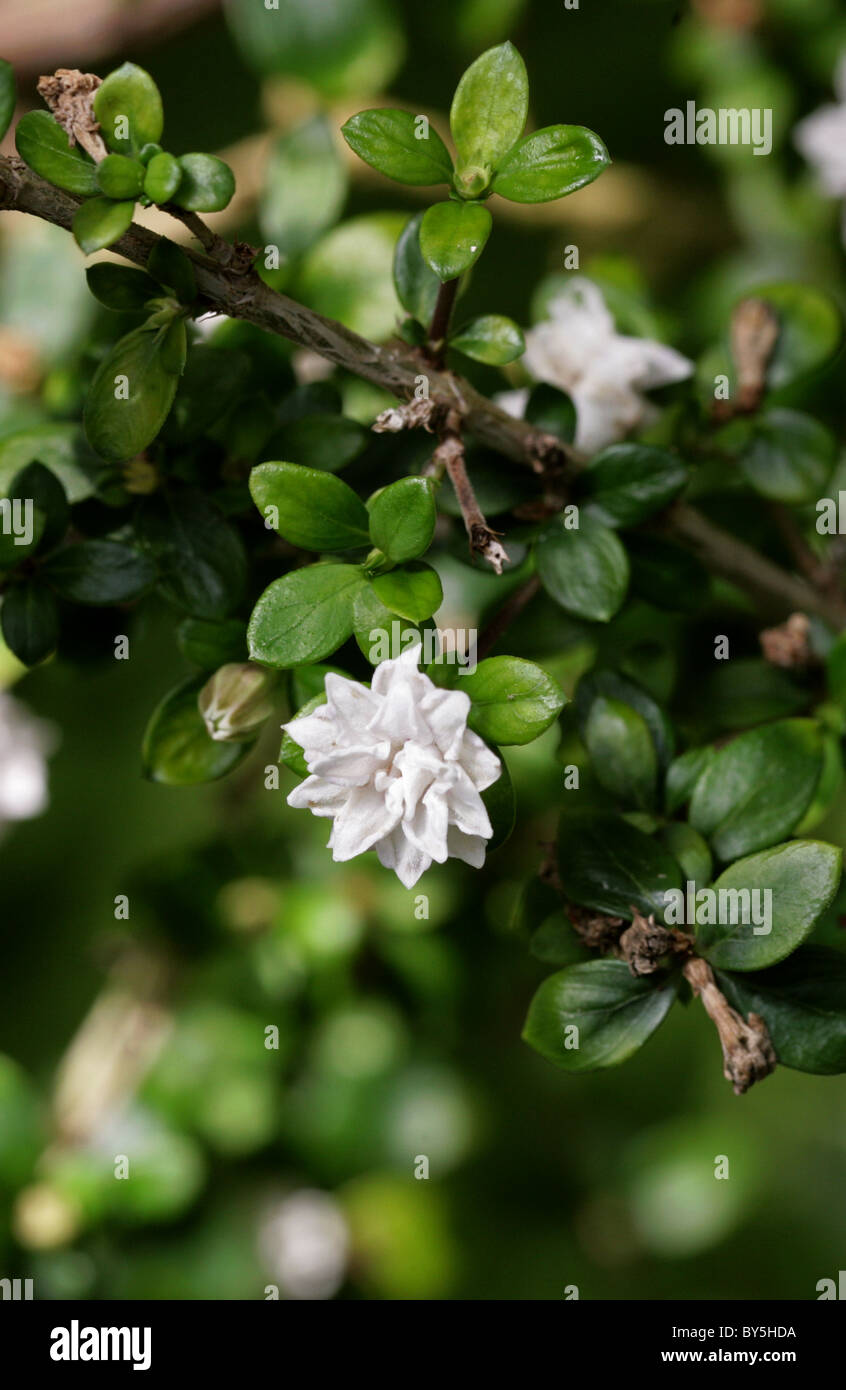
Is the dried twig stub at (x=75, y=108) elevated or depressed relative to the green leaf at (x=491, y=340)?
elevated

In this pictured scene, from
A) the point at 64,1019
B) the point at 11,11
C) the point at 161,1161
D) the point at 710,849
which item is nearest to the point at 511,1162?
the point at 161,1161

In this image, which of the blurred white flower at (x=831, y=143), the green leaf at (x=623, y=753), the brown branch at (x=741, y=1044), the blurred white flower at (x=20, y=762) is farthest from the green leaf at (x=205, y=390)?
the blurred white flower at (x=831, y=143)

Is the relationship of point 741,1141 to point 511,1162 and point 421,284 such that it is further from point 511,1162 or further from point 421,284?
point 421,284

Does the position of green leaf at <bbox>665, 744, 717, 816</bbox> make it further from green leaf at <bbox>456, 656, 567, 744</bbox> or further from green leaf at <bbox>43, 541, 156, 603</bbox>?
green leaf at <bbox>43, 541, 156, 603</bbox>

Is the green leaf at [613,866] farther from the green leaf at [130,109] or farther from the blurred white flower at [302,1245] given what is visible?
the blurred white flower at [302,1245]

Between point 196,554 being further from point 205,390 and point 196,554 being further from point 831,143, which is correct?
point 831,143

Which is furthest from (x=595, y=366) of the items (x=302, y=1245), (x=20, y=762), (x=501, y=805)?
(x=302, y=1245)
